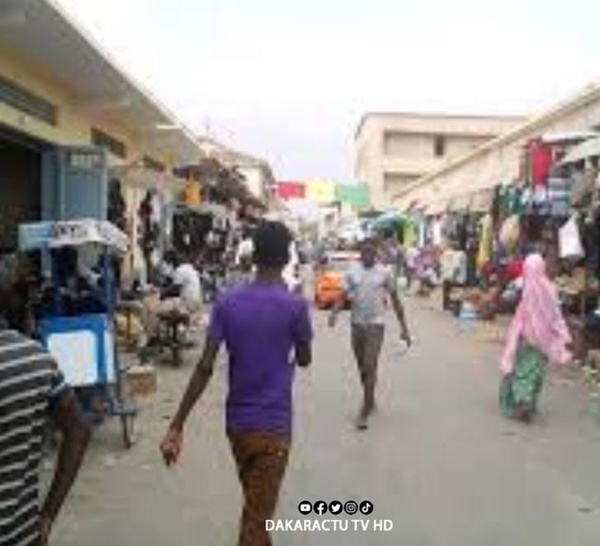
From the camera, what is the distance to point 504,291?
2528 centimetres

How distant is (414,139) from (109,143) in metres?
76.3

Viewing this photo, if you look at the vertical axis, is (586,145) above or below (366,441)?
above

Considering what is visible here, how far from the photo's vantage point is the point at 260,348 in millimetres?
5973

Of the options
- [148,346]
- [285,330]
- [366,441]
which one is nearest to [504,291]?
[148,346]

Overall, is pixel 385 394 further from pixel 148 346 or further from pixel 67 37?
pixel 67 37

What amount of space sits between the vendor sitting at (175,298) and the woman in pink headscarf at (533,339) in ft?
17.9

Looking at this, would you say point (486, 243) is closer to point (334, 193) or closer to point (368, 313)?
point (368, 313)

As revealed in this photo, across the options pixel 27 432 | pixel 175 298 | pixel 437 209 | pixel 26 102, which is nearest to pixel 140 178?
pixel 175 298

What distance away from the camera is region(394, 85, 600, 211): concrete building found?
73.8 feet

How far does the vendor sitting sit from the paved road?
77.4 inches

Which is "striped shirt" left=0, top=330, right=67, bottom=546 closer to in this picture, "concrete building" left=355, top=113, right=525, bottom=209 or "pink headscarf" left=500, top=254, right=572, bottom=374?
"pink headscarf" left=500, top=254, right=572, bottom=374

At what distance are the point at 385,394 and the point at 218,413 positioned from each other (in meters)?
2.43

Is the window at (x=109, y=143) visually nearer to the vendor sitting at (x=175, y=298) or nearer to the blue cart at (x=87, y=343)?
the vendor sitting at (x=175, y=298)

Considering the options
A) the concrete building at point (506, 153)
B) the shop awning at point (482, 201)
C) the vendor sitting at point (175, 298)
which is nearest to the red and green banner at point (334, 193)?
the concrete building at point (506, 153)
